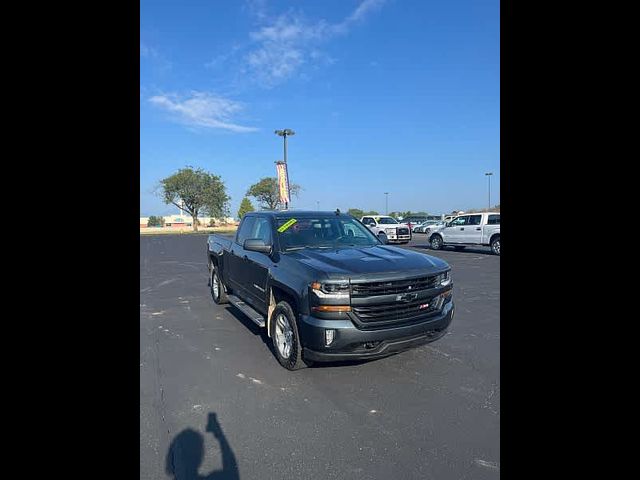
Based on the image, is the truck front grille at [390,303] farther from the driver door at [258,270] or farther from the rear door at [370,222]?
the rear door at [370,222]

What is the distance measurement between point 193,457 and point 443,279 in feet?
10.0

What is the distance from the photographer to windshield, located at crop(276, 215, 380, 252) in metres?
5.02

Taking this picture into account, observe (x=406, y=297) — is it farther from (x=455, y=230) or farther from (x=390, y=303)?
(x=455, y=230)

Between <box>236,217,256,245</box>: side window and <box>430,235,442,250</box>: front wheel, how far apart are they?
15.4 m

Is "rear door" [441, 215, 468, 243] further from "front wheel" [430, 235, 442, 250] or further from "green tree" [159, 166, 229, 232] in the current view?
"green tree" [159, 166, 229, 232]

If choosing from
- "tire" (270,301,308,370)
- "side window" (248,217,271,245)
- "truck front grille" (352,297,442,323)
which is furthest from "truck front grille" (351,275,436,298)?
"side window" (248,217,271,245)

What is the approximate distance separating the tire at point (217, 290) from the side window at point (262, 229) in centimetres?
191

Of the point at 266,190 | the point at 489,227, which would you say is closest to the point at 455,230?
the point at 489,227

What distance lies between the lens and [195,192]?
178 ft
